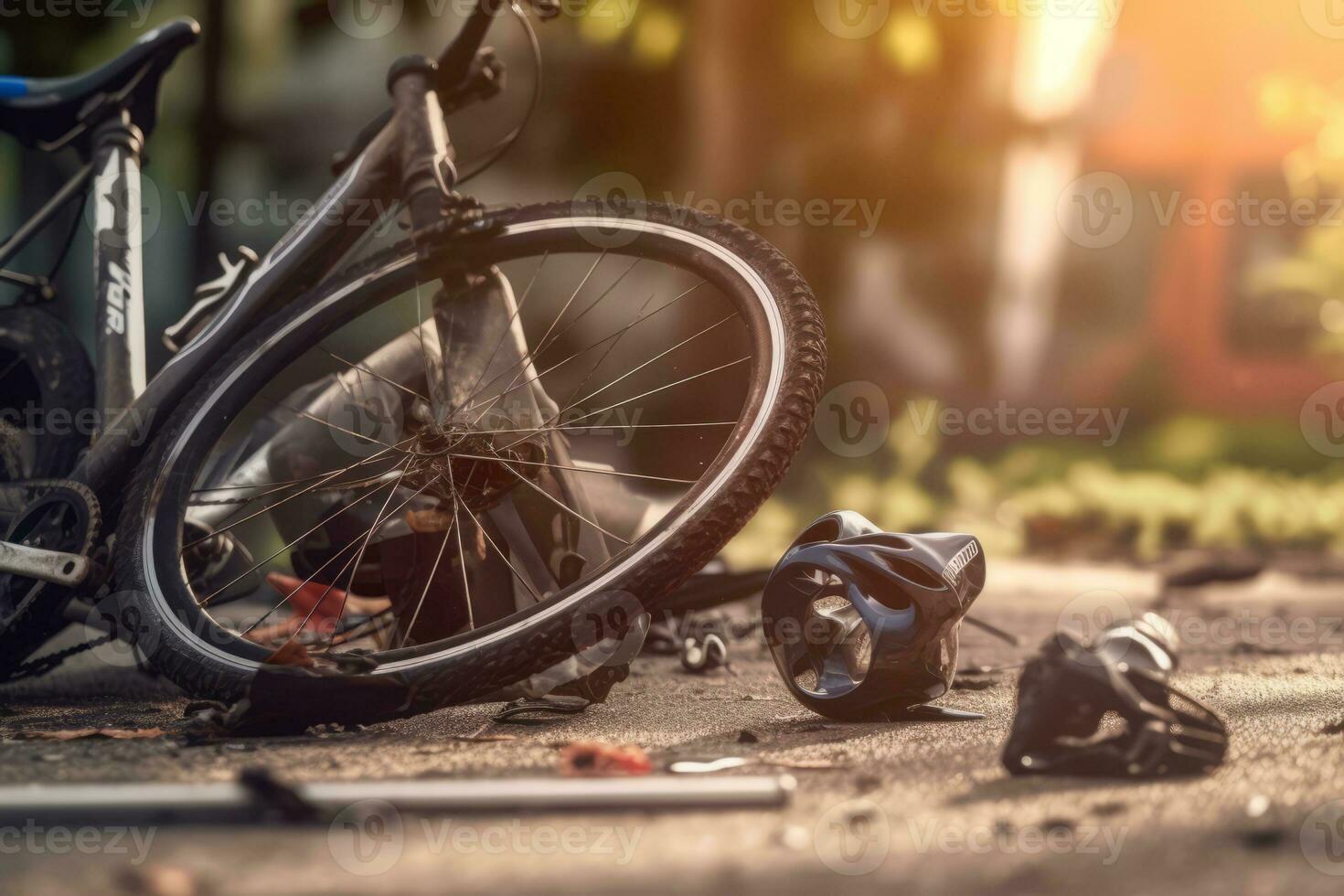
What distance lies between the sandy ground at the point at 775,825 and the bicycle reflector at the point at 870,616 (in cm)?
6

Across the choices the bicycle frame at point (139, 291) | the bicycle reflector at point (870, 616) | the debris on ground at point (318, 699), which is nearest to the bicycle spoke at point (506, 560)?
the debris on ground at point (318, 699)

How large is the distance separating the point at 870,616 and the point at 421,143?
4.18 feet

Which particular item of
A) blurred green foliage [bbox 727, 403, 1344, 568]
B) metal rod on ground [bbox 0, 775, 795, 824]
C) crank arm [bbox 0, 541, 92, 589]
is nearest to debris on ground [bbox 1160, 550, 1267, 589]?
blurred green foliage [bbox 727, 403, 1344, 568]

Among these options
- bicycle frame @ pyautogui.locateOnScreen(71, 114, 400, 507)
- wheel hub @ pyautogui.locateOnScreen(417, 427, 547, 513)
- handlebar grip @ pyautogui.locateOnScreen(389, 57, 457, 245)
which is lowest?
wheel hub @ pyautogui.locateOnScreen(417, 427, 547, 513)

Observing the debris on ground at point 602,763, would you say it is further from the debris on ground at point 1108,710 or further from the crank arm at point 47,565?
the crank arm at point 47,565

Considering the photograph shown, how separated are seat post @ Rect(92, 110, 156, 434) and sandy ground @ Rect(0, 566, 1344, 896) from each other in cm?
76

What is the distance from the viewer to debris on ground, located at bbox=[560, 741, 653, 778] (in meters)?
1.38

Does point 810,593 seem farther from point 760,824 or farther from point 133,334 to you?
point 133,334

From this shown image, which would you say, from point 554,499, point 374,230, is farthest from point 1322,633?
point 374,230

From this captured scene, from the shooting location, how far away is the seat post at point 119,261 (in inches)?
91.1

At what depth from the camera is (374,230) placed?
2291 millimetres

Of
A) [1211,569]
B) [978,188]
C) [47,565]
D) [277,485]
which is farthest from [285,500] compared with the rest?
[978,188]

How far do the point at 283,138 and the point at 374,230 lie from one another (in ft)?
9.90

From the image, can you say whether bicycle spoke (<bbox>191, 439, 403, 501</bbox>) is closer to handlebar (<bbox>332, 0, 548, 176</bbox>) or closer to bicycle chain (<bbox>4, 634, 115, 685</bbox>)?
bicycle chain (<bbox>4, 634, 115, 685</bbox>)
